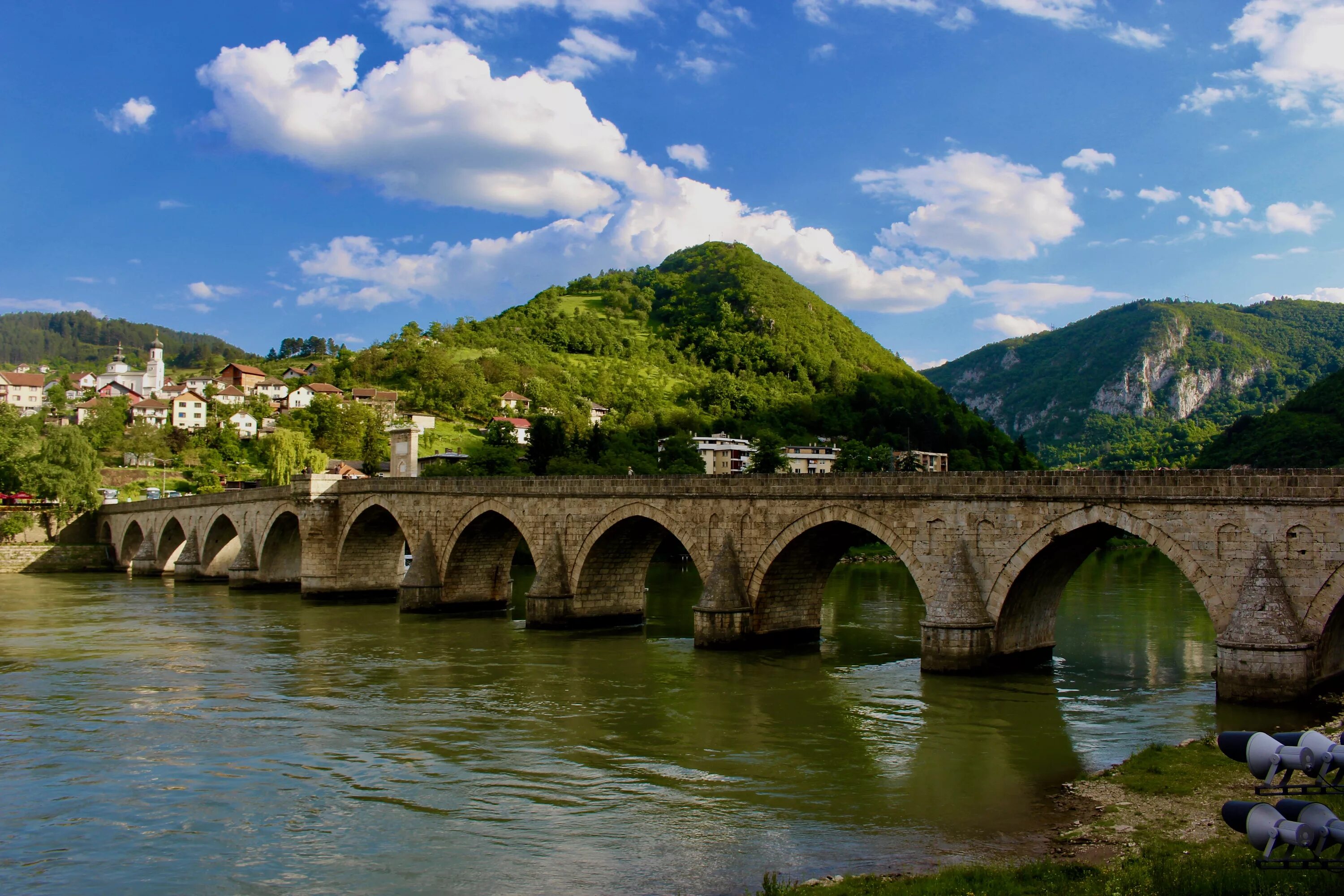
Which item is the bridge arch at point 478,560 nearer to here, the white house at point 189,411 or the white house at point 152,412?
the white house at point 189,411

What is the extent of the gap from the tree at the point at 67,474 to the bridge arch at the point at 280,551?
91.9 ft

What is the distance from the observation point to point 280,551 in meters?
53.9

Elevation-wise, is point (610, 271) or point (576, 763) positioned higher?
point (610, 271)

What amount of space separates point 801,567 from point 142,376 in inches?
5171

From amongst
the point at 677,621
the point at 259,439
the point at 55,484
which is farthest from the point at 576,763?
the point at 259,439

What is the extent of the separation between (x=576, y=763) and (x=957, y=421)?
98.4 metres

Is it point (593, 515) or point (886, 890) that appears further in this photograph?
point (593, 515)

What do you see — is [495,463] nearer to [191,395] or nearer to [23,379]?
[191,395]

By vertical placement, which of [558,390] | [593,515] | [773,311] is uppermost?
[773,311]

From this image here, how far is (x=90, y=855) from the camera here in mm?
14156

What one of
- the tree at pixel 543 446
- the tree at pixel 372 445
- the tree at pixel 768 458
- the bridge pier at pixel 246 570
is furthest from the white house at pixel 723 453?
the bridge pier at pixel 246 570

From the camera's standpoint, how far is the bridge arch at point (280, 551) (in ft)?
172

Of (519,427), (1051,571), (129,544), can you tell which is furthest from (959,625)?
(519,427)

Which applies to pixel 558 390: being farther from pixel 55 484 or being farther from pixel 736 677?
pixel 736 677
